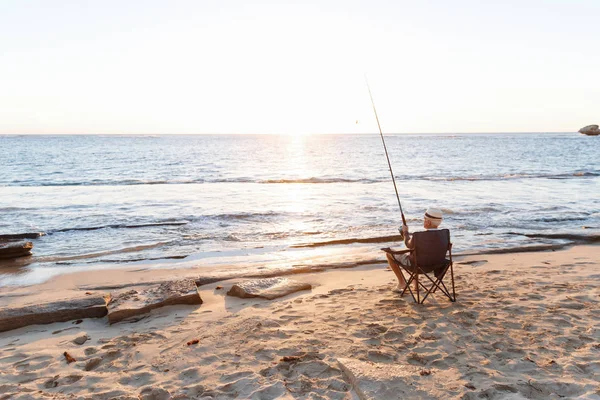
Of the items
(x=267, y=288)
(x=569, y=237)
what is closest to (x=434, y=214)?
(x=267, y=288)

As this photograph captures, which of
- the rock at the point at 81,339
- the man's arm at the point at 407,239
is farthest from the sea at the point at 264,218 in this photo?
the rock at the point at 81,339

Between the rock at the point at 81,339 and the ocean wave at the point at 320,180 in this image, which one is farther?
the ocean wave at the point at 320,180

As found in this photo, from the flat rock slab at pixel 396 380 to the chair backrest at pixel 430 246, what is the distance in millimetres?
1759

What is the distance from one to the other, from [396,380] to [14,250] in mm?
8468

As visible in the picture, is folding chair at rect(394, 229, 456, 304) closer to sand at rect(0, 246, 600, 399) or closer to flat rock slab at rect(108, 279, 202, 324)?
sand at rect(0, 246, 600, 399)

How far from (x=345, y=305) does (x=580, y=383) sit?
8.35ft

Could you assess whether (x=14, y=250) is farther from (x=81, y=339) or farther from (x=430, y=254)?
(x=430, y=254)

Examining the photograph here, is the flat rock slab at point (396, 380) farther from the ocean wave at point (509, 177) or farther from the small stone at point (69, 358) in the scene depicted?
the ocean wave at point (509, 177)

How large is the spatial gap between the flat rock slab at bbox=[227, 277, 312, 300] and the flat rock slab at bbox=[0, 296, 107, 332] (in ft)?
5.40

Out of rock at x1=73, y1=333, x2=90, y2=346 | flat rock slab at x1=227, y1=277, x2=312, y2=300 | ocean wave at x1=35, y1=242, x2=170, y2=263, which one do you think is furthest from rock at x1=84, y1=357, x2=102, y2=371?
ocean wave at x1=35, y1=242, x2=170, y2=263

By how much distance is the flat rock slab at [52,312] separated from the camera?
16.7 ft

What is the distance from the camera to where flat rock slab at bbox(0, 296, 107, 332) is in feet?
16.7

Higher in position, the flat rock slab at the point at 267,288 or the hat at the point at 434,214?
the hat at the point at 434,214

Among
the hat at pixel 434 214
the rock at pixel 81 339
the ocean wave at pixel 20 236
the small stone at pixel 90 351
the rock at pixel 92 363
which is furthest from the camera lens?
the ocean wave at pixel 20 236
